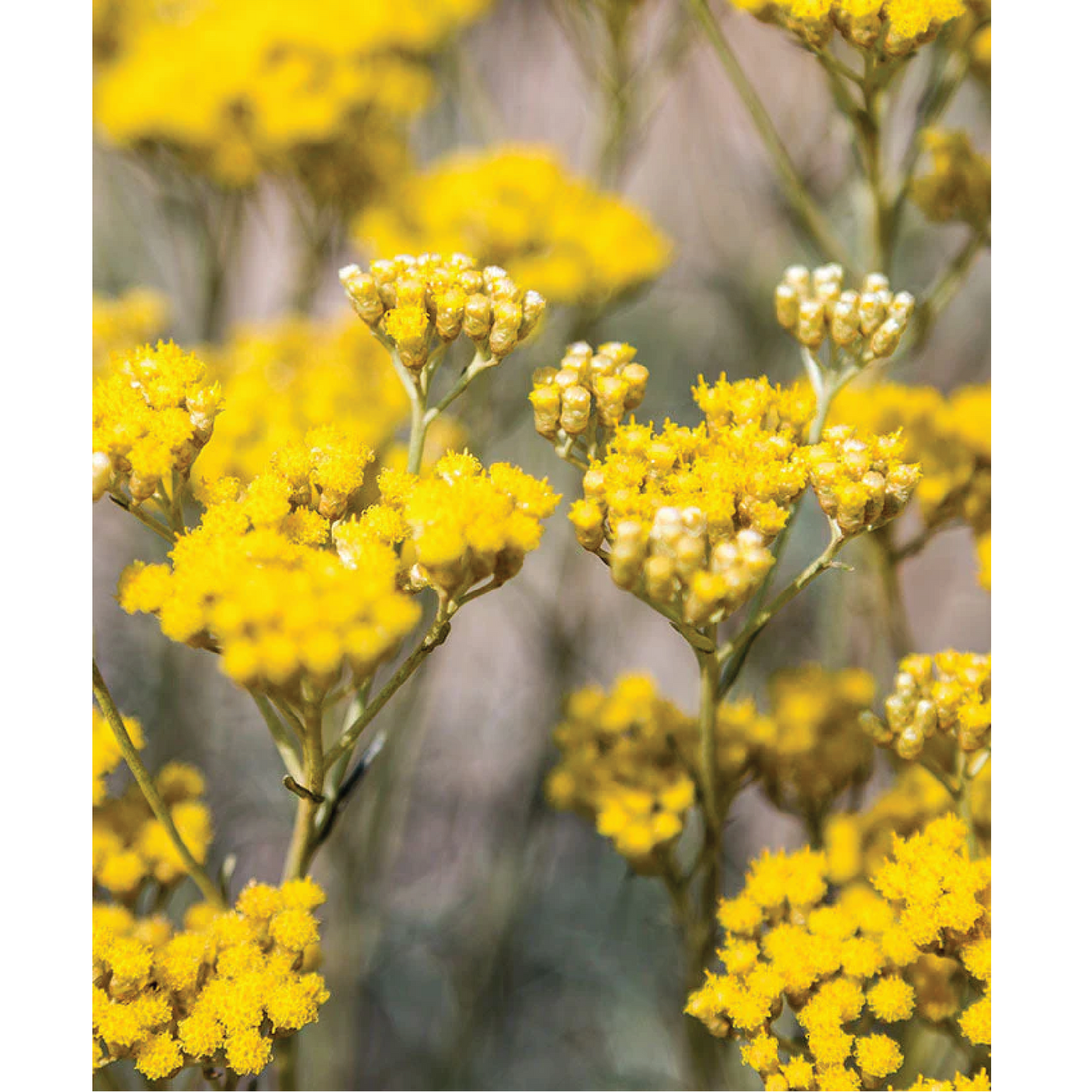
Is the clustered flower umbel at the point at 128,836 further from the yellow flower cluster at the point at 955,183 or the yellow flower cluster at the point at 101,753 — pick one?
the yellow flower cluster at the point at 955,183

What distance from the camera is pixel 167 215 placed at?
2.44 m

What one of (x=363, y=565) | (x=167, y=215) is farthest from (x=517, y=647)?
(x=363, y=565)

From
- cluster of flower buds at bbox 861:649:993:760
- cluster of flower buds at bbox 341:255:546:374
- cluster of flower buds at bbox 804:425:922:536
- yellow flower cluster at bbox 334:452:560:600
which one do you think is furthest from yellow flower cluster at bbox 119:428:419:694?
cluster of flower buds at bbox 861:649:993:760

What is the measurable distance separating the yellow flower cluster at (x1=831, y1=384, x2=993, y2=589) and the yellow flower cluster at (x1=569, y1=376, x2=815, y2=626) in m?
0.37

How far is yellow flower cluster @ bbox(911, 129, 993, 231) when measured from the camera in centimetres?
141

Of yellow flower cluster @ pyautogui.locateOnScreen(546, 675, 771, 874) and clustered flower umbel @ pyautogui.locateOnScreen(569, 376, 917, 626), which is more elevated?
clustered flower umbel @ pyautogui.locateOnScreen(569, 376, 917, 626)

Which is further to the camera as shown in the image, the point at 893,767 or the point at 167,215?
the point at 167,215

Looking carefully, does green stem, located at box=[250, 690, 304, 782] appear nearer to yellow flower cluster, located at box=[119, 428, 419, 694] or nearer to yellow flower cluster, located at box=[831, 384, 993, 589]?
yellow flower cluster, located at box=[119, 428, 419, 694]

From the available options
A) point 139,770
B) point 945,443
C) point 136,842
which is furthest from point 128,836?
point 945,443

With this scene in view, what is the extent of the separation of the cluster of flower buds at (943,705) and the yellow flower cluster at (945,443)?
0.95 feet

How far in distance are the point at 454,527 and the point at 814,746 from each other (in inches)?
25.7

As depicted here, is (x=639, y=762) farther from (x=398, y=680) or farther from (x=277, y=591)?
(x=277, y=591)
